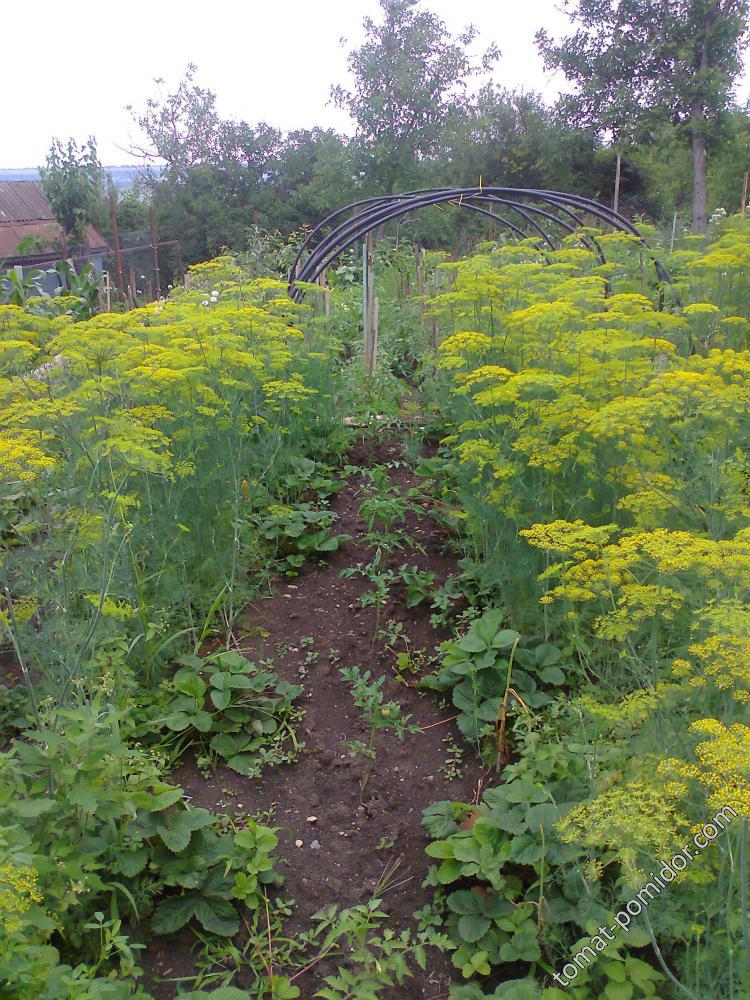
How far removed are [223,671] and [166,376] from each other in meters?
1.47

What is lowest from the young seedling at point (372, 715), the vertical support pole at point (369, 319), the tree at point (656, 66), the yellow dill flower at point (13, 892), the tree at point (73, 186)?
the young seedling at point (372, 715)

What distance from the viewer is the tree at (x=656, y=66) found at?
864 inches

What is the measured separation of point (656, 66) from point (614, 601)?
2601cm

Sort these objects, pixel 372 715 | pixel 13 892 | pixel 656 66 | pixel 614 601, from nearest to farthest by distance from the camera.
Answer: pixel 13 892 < pixel 614 601 < pixel 372 715 < pixel 656 66

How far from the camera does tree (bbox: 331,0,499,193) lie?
26.2m

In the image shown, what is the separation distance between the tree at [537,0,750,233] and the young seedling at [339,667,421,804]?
19.7m

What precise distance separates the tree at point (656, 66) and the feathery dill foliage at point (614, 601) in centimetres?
1844

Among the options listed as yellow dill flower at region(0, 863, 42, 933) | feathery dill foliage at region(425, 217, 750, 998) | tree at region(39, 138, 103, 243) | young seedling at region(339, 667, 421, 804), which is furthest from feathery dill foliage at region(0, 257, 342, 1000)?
tree at region(39, 138, 103, 243)

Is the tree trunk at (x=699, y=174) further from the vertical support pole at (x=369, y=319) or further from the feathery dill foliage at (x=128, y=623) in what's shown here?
the feathery dill foliage at (x=128, y=623)

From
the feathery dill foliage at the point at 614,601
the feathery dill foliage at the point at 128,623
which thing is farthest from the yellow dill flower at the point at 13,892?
the feathery dill foliage at the point at 614,601

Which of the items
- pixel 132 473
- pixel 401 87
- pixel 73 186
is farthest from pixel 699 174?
pixel 132 473

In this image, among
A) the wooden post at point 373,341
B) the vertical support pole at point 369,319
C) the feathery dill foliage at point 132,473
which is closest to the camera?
the feathery dill foliage at point 132,473

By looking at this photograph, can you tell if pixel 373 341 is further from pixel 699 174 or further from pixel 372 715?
pixel 699 174

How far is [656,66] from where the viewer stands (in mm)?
23547
